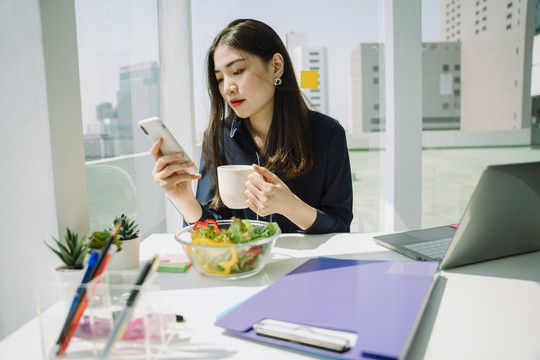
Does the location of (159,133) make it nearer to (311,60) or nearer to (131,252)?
(131,252)

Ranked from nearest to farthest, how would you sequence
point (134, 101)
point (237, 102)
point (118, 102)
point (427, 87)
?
point (237, 102), point (118, 102), point (134, 101), point (427, 87)

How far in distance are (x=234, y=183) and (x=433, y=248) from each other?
1.76 feet

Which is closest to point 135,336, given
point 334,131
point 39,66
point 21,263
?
point 21,263

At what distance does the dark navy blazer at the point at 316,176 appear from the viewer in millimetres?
1521

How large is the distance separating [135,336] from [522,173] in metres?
0.78

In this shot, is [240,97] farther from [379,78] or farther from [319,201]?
[379,78]

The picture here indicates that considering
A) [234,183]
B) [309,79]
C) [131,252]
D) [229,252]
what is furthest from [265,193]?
[309,79]

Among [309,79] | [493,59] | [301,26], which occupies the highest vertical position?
[301,26]

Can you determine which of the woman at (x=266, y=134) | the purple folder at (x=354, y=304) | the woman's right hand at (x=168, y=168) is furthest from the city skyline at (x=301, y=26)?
the purple folder at (x=354, y=304)

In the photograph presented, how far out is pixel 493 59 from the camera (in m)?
2.71

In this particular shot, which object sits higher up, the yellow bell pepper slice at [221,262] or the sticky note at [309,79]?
the sticky note at [309,79]

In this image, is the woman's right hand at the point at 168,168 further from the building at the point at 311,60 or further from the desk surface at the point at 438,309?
the building at the point at 311,60

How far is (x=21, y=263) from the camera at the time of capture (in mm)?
855

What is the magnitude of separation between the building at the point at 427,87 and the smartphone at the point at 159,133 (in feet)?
6.10
